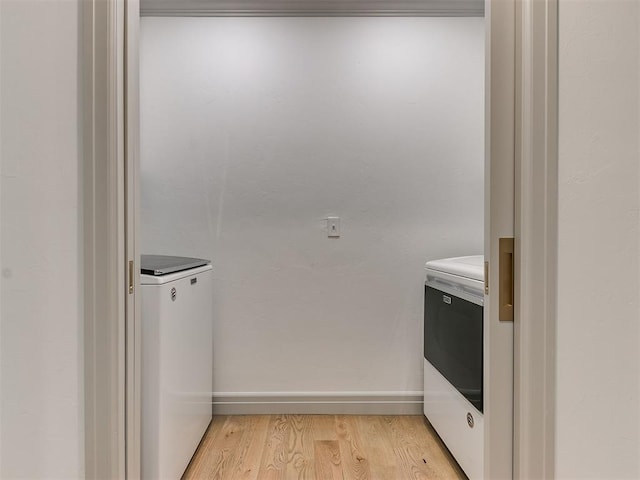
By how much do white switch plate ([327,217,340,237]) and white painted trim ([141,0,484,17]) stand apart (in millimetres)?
1077

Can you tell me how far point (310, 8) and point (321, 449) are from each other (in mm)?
2166

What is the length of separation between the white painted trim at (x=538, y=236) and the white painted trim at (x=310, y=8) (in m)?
1.62

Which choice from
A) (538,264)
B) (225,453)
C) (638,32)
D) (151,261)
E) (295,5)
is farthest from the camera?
(295,5)

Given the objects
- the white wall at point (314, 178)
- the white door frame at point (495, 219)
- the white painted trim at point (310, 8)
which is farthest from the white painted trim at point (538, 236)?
the white painted trim at point (310, 8)

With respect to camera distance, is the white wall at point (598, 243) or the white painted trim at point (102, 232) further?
the white painted trim at point (102, 232)

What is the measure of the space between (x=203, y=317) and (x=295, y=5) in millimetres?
1650

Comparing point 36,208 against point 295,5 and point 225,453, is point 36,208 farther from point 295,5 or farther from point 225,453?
point 295,5

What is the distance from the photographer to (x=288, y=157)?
7.39 ft

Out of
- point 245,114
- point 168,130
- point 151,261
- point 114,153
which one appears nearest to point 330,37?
point 245,114

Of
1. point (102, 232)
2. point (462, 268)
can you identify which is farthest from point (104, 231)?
point (462, 268)

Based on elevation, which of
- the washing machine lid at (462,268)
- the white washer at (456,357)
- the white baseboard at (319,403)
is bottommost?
the white baseboard at (319,403)

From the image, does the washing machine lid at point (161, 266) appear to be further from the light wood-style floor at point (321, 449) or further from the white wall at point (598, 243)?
the white wall at point (598, 243)

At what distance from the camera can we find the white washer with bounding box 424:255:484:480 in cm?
148

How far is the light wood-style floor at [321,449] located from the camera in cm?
171
